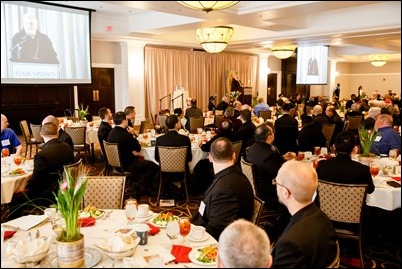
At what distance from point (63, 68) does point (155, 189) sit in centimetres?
334

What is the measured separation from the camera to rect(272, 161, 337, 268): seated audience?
1.97 meters

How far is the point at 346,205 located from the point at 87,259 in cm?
236

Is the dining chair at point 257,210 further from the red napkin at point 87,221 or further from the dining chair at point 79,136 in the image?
the dining chair at point 79,136

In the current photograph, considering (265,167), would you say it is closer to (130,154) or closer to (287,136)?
(130,154)

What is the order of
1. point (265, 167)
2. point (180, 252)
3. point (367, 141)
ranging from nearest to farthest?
point (180, 252)
point (265, 167)
point (367, 141)

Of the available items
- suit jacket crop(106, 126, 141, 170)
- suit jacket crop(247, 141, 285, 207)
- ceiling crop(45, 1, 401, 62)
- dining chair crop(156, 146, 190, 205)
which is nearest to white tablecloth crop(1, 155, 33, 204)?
suit jacket crop(106, 126, 141, 170)

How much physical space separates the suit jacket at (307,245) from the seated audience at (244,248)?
31cm

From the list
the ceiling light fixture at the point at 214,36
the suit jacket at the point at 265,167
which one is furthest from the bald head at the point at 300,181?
the ceiling light fixture at the point at 214,36

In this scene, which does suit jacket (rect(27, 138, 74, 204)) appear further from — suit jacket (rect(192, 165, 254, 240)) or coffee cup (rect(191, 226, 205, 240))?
coffee cup (rect(191, 226, 205, 240))

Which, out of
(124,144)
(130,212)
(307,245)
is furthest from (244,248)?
(124,144)

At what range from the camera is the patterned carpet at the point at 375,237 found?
3783mm

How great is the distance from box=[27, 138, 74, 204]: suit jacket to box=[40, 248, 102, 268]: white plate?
6.54 feet

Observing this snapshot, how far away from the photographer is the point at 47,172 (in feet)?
13.6

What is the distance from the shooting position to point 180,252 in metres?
2.28
